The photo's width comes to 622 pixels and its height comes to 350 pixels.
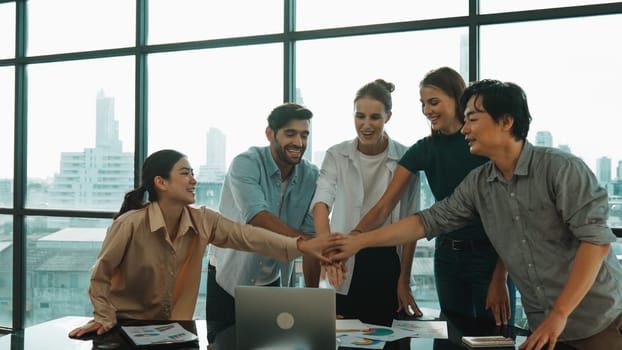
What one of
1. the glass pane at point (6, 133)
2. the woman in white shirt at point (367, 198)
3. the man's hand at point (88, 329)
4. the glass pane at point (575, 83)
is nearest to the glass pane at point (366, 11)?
the glass pane at point (575, 83)

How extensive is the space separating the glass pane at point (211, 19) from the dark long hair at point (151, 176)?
63.6 inches

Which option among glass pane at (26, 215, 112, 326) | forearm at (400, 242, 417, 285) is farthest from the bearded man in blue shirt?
glass pane at (26, 215, 112, 326)

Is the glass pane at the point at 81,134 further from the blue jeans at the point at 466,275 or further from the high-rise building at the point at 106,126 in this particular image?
the blue jeans at the point at 466,275

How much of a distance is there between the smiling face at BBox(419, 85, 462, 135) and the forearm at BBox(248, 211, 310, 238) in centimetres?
80

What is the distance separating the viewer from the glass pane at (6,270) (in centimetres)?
456

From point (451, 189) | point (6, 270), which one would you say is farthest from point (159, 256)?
point (6, 270)

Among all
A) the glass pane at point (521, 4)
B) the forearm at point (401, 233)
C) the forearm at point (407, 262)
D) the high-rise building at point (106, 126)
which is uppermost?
the glass pane at point (521, 4)

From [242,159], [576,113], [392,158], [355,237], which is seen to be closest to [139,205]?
[242,159]

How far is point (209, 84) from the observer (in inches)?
156

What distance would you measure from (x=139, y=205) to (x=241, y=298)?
3.30 feet

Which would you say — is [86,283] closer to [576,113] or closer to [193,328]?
[193,328]

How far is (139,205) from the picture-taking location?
7.78 ft

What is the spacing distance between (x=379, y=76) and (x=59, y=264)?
2.91 meters

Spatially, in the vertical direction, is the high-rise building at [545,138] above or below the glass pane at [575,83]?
below
